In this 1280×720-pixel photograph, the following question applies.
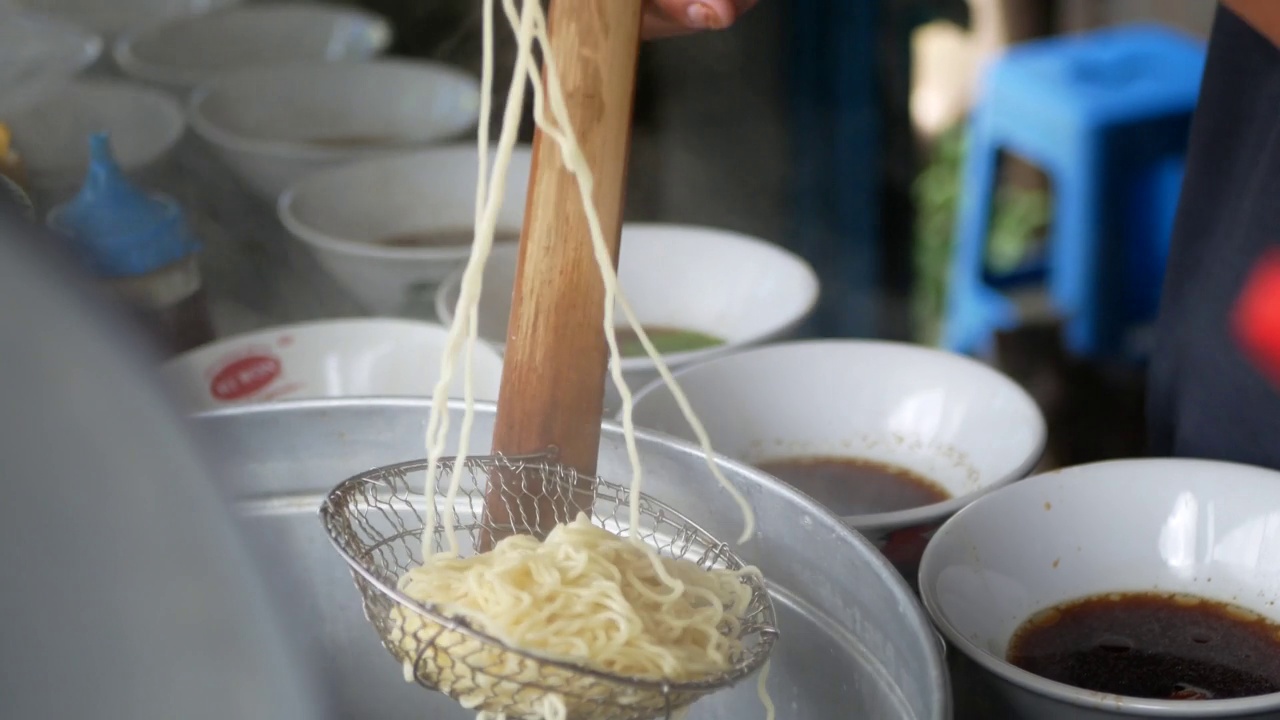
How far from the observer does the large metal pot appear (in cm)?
86

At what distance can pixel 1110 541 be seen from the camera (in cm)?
111

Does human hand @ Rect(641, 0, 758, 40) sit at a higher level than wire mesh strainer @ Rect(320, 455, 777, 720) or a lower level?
higher

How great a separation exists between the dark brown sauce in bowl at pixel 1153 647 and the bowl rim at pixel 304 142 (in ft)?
4.24

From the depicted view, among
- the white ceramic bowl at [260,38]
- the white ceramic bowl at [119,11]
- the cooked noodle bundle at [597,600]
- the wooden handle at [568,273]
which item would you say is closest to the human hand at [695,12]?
the wooden handle at [568,273]

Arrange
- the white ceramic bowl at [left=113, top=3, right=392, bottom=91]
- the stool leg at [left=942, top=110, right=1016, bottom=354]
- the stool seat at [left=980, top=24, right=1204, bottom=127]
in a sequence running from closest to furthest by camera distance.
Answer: the white ceramic bowl at [left=113, top=3, right=392, bottom=91] → the stool seat at [left=980, top=24, right=1204, bottom=127] → the stool leg at [left=942, top=110, right=1016, bottom=354]

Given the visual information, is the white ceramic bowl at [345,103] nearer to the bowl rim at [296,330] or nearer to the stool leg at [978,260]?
the bowl rim at [296,330]

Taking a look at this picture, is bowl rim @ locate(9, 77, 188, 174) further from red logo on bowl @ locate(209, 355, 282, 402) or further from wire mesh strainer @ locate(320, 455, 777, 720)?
wire mesh strainer @ locate(320, 455, 777, 720)

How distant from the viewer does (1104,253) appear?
3273 millimetres

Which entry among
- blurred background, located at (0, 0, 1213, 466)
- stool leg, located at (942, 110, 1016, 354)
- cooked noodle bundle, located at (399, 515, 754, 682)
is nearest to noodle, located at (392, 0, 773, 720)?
cooked noodle bundle, located at (399, 515, 754, 682)

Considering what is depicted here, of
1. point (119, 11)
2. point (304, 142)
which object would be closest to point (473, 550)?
point (304, 142)

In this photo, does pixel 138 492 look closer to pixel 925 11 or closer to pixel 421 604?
pixel 421 604

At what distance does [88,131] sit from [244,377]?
694 mm

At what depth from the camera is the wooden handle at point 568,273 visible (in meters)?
0.91

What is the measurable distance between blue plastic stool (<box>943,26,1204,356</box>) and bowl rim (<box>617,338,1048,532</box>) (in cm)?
209
